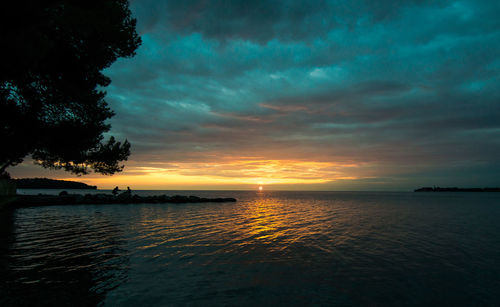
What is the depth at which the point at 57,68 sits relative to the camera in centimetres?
1577

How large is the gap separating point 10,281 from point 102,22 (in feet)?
38.3

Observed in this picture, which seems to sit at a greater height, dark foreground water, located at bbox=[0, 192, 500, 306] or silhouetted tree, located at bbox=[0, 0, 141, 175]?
silhouetted tree, located at bbox=[0, 0, 141, 175]

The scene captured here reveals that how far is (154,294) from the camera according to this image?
27.2 feet

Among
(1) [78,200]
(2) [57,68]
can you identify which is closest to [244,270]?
(2) [57,68]

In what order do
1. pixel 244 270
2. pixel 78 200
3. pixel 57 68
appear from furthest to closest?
pixel 78 200, pixel 57 68, pixel 244 270

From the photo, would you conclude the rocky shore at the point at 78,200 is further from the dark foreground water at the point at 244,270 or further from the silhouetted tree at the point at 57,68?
the dark foreground water at the point at 244,270

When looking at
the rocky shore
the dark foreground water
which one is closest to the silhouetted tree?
the dark foreground water

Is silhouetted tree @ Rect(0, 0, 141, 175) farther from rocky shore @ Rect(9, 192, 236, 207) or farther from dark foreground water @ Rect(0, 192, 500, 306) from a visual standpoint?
rocky shore @ Rect(9, 192, 236, 207)

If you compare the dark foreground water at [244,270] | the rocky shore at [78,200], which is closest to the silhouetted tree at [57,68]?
the dark foreground water at [244,270]

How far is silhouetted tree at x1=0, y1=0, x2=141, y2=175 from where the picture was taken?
8422 mm

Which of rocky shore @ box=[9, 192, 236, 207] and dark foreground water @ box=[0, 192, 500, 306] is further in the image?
rocky shore @ box=[9, 192, 236, 207]

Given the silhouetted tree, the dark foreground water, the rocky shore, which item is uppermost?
the silhouetted tree

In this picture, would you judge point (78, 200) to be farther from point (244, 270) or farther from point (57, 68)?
point (244, 270)

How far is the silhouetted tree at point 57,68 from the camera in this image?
332 inches
